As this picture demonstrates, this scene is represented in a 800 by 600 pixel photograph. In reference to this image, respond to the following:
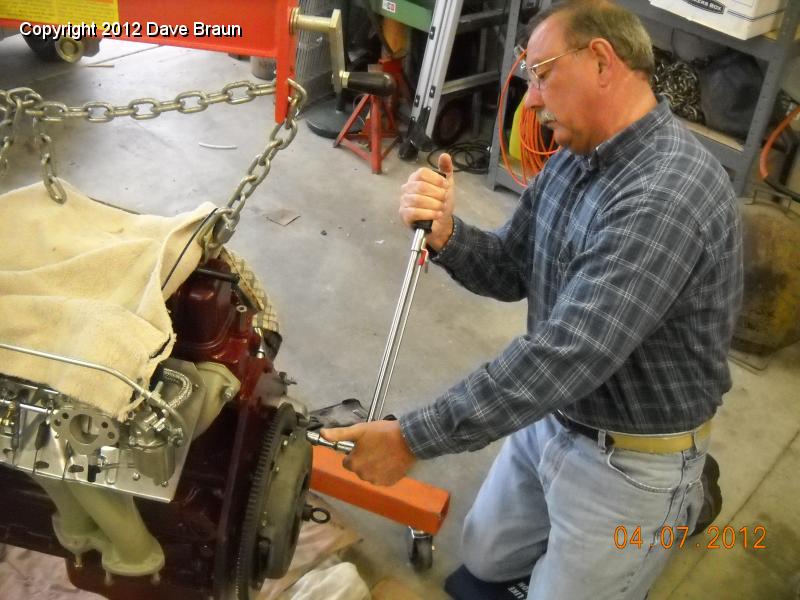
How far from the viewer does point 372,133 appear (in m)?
3.63

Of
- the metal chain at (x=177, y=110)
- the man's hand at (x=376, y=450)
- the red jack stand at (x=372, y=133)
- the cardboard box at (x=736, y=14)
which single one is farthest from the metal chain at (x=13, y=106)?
the red jack stand at (x=372, y=133)

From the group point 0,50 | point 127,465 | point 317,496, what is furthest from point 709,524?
point 0,50

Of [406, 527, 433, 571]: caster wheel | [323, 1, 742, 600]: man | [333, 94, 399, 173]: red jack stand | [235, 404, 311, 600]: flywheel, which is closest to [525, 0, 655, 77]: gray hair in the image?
[323, 1, 742, 600]: man

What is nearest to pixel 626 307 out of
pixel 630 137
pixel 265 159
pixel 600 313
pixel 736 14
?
pixel 600 313

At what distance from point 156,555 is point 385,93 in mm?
778

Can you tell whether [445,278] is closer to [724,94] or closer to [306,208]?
[306,208]

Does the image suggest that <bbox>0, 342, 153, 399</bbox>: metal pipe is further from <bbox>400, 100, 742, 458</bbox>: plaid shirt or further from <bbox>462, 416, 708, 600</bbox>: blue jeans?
<bbox>462, 416, 708, 600</bbox>: blue jeans

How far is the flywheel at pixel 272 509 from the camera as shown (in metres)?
1.19

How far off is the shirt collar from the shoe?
101 centimetres

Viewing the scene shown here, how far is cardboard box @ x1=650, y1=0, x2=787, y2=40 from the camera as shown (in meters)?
2.49

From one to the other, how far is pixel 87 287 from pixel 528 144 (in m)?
2.48

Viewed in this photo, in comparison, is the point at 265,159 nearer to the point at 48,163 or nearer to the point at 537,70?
the point at 48,163

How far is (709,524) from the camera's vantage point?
216 cm

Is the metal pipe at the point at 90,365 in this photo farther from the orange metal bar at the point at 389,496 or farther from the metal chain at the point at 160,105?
the orange metal bar at the point at 389,496
